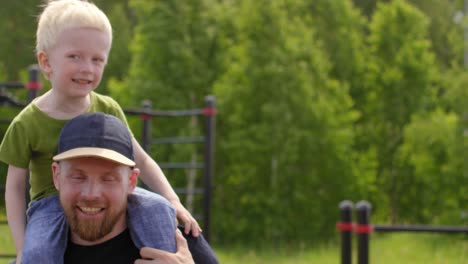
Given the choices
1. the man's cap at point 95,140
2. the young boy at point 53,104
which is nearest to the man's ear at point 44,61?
the young boy at point 53,104

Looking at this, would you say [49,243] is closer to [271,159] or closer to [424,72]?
[271,159]

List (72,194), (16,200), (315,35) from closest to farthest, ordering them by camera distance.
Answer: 1. (72,194)
2. (16,200)
3. (315,35)

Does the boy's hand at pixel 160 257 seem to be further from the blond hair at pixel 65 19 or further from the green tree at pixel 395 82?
the green tree at pixel 395 82

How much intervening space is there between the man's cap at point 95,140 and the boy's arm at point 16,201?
12.5 inches

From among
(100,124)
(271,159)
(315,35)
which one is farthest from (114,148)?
(315,35)

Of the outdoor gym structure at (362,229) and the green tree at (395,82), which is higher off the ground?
the green tree at (395,82)

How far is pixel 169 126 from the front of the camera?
56.1ft

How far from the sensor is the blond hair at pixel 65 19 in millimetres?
2518

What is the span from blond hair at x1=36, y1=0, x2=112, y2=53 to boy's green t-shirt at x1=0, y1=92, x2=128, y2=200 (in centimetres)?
23

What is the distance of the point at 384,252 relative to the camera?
1488 cm

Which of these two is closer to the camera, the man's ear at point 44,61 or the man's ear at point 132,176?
the man's ear at point 132,176

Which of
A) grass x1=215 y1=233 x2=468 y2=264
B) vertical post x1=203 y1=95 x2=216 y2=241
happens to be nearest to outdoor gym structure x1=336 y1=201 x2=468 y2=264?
vertical post x1=203 y1=95 x2=216 y2=241

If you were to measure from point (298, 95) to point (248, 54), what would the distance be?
143 centimetres

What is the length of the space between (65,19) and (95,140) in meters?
0.45
